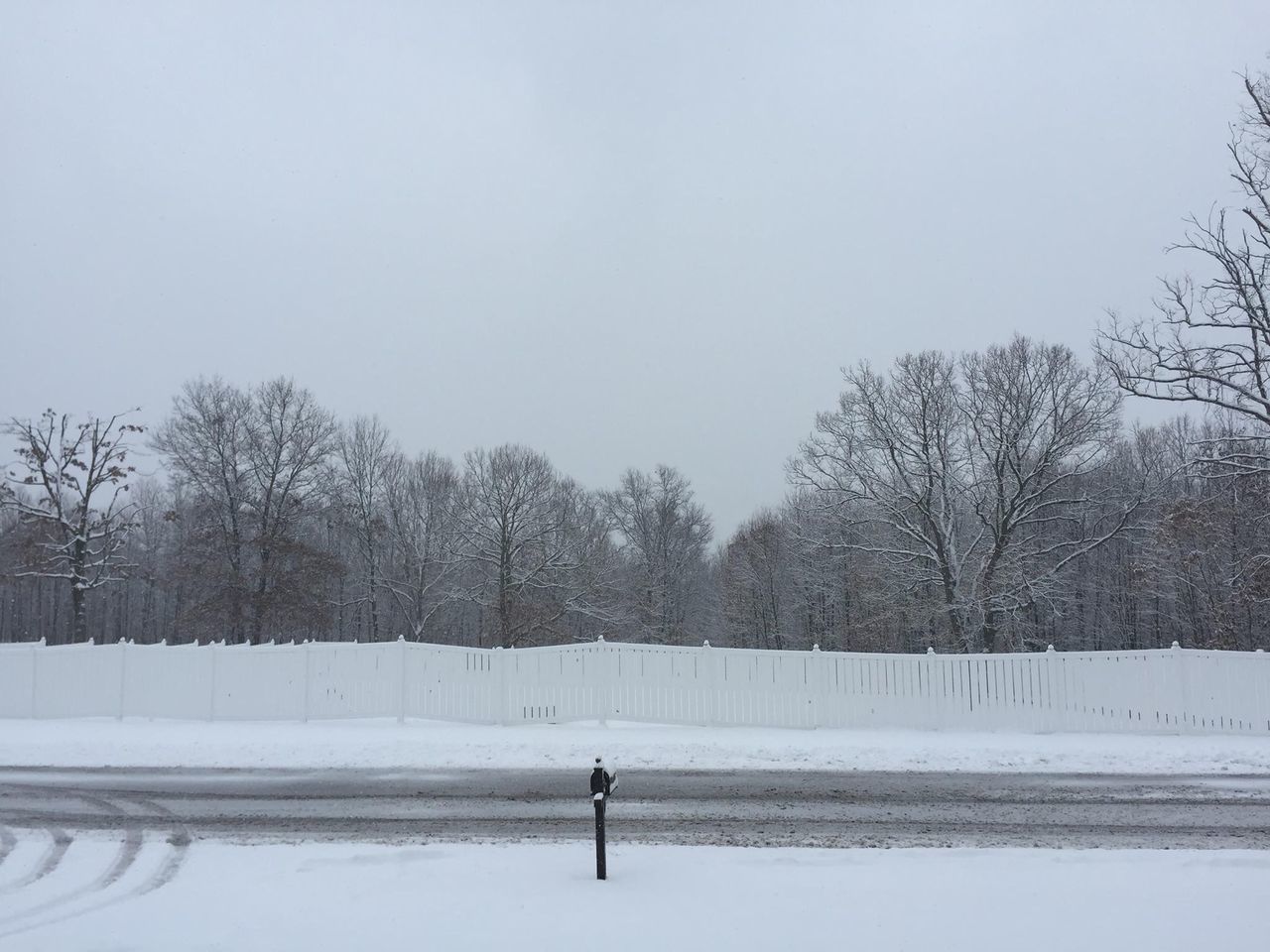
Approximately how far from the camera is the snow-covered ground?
40.6ft

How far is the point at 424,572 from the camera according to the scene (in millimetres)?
48250

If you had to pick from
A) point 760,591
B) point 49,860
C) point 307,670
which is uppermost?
point 760,591

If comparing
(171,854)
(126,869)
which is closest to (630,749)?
(171,854)

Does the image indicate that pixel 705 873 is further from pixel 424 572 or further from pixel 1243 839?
pixel 424 572

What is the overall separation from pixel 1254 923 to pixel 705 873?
12.4ft

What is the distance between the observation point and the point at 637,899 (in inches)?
241

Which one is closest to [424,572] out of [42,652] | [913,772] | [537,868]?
[42,652]

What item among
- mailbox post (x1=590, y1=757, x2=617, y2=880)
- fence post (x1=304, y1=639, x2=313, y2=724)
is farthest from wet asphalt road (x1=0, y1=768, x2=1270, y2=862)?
fence post (x1=304, y1=639, x2=313, y2=724)

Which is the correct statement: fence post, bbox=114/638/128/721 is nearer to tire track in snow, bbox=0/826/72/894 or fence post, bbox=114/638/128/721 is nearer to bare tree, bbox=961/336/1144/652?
tire track in snow, bbox=0/826/72/894

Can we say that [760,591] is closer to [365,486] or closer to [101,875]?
[365,486]

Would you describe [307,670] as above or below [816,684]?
above

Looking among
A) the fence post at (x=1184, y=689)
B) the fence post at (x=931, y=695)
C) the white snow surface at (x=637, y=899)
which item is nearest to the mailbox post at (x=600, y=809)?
the white snow surface at (x=637, y=899)

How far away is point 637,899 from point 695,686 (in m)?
9.58

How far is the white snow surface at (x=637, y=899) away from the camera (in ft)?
17.8
